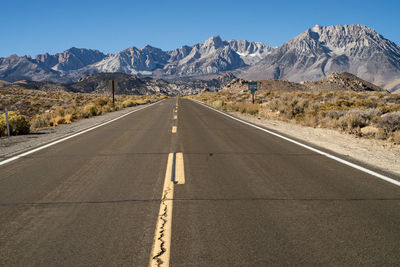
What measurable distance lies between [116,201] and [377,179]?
4.78 meters

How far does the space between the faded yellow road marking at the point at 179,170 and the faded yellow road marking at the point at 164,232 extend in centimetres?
32

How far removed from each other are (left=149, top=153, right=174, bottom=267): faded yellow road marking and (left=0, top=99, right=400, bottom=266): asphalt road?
0.19 ft

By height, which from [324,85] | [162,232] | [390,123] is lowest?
[162,232]

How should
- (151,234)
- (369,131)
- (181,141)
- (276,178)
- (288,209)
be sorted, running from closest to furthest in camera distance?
(151,234), (288,209), (276,178), (181,141), (369,131)

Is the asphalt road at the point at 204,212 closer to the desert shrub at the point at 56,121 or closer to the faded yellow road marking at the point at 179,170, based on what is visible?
the faded yellow road marking at the point at 179,170

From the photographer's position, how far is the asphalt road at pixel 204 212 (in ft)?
11.0

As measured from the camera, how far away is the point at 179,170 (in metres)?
6.73

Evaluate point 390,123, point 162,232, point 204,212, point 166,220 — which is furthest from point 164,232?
point 390,123

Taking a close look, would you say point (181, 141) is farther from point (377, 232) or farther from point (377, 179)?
point (377, 232)

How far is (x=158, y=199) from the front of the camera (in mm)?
4949

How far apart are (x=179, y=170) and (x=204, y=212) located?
2368 mm

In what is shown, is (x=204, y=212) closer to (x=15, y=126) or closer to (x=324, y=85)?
(x=15, y=126)

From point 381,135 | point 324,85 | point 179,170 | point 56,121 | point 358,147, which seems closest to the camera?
point 179,170

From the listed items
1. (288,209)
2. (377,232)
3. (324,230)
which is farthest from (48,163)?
(377,232)
